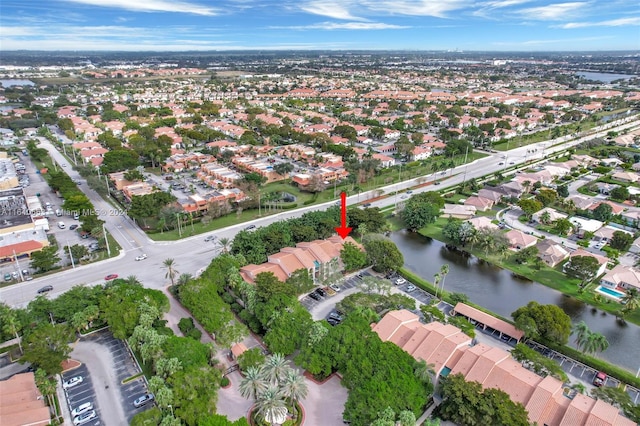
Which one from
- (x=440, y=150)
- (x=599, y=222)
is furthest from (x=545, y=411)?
(x=440, y=150)

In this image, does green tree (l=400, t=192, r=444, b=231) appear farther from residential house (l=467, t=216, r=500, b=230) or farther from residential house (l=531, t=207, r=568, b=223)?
residential house (l=531, t=207, r=568, b=223)

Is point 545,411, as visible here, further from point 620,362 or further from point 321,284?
point 321,284

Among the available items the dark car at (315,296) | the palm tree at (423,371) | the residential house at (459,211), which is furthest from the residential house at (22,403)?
the residential house at (459,211)

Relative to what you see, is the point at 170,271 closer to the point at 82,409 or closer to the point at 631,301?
the point at 82,409

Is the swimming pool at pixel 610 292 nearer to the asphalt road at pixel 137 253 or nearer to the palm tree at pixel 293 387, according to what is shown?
the asphalt road at pixel 137 253

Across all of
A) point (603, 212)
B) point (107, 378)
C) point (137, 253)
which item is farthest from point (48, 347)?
point (603, 212)

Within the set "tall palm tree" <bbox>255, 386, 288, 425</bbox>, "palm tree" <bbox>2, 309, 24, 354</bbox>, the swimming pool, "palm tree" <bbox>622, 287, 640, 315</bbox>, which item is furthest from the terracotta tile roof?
"palm tree" <bbox>2, 309, 24, 354</bbox>
